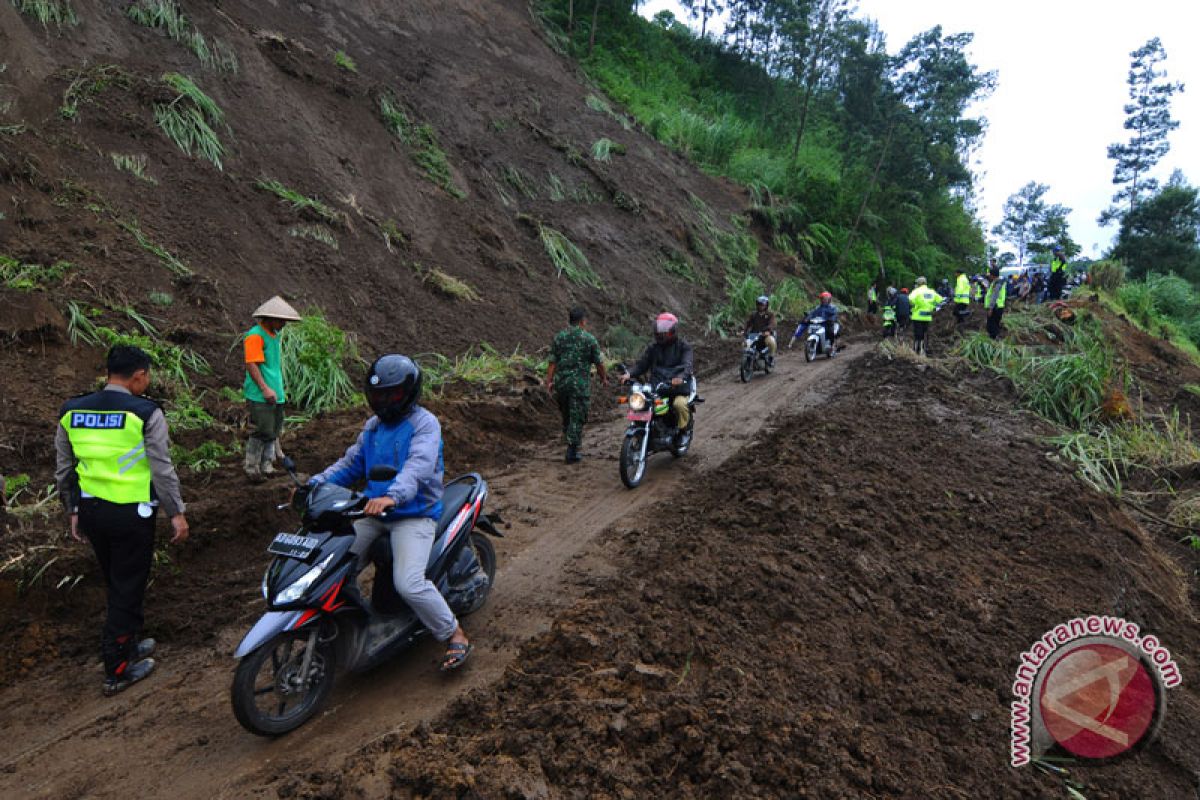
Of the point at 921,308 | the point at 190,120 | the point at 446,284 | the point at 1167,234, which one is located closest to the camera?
the point at 190,120

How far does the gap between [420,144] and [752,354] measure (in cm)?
908

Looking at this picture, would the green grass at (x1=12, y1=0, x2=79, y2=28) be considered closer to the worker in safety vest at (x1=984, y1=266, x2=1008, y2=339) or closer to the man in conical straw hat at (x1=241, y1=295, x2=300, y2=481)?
the man in conical straw hat at (x1=241, y1=295, x2=300, y2=481)

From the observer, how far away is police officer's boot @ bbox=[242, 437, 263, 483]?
19.8ft

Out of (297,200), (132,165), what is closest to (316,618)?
(132,165)

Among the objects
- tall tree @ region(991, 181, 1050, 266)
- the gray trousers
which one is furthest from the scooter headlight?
tall tree @ region(991, 181, 1050, 266)

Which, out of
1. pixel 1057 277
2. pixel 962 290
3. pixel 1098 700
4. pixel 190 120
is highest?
pixel 1057 277

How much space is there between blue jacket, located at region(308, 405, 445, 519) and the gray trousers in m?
0.08

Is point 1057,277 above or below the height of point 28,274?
above

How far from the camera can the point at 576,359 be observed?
302 inches

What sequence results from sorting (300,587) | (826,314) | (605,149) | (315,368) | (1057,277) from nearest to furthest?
(300,587) → (315,368) → (826,314) → (1057,277) → (605,149)

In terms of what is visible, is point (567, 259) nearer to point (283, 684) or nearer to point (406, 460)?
point (406, 460)

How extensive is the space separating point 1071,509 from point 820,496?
2.25m

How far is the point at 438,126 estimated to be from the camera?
16.2 meters

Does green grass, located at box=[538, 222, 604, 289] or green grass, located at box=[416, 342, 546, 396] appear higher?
green grass, located at box=[538, 222, 604, 289]
